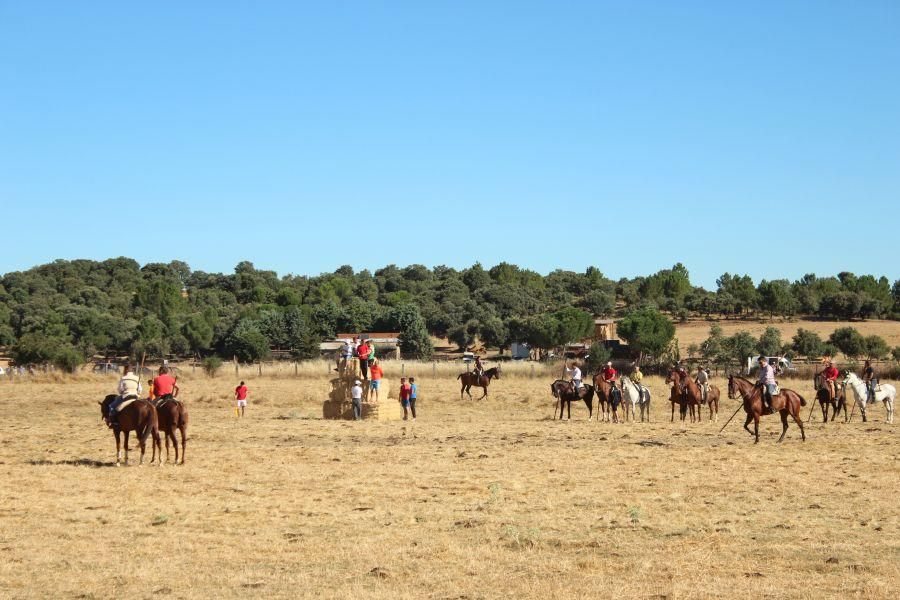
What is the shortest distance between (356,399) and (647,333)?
59.5m

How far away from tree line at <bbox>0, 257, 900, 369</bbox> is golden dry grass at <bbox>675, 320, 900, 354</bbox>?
18.2 feet

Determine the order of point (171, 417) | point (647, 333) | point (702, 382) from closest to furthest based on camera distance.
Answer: point (171, 417)
point (702, 382)
point (647, 333)

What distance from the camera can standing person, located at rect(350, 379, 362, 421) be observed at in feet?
116

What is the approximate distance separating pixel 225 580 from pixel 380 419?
2399cm

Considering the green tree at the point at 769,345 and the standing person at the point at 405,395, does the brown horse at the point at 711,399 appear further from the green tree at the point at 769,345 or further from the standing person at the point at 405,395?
the green tree at the point at 769,345

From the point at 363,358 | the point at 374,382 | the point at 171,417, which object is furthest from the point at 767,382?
the point at 363,358

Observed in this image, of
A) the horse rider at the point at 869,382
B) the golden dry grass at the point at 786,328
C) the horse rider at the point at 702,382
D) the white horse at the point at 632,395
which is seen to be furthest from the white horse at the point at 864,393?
the golden dry grass at the point at 786,328

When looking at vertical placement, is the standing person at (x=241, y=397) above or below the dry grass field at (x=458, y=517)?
above

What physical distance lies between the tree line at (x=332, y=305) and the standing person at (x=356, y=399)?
4125 cm

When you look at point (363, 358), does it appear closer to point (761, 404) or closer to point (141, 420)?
point (761, 404)

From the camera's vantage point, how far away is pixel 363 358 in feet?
119

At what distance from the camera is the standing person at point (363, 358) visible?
3625 centimetres

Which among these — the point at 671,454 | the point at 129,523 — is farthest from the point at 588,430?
the point at 129,523

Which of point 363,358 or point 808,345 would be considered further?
point 808,345
